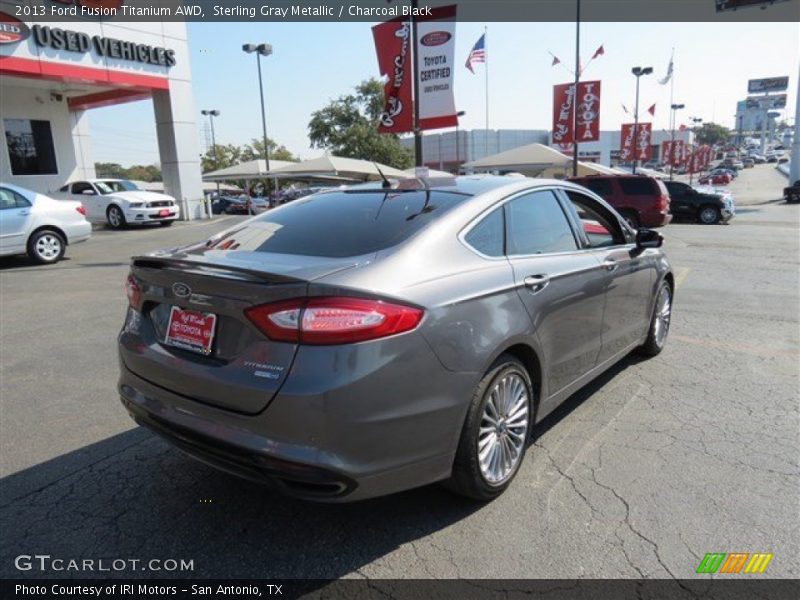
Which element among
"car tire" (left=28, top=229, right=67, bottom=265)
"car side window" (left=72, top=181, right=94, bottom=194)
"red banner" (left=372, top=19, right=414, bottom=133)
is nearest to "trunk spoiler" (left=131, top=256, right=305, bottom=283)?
"red banner" (left=372, top=19, right=414, bottom=133)

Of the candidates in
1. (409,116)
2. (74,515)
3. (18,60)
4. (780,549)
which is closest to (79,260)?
(409,116)

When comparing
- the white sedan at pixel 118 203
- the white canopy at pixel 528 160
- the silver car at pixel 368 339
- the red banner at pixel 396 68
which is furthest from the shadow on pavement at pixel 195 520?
the white canopy at pixel 528 160

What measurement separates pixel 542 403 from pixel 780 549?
1.28 meters

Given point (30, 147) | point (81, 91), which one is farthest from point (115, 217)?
point (81, 91)

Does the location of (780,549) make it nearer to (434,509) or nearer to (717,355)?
(434,509)

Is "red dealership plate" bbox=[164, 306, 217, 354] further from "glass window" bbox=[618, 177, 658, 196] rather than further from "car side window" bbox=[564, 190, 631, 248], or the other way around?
"glass window" bbox=[618, 177, 658, 196]

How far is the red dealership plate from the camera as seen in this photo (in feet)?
8.61

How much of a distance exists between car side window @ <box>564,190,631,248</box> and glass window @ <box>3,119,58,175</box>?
→ 22.0 m

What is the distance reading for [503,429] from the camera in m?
3.06

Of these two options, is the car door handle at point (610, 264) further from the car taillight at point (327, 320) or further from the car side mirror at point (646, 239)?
the car taillight at point (327, 320)

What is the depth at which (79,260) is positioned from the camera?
12.2 m

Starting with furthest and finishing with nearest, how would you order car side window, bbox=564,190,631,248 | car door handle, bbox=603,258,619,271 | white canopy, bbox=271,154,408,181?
white canopy, bbox=271,154,408,181 → car side window, bbox=564,190,631,248 → car door handle, bbox=603,258,619,271

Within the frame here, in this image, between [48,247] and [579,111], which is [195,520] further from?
[579,111]

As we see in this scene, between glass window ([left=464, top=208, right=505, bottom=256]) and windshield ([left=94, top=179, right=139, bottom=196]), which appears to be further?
windshield ([left=94, top=179, right=139, bottom=196])
